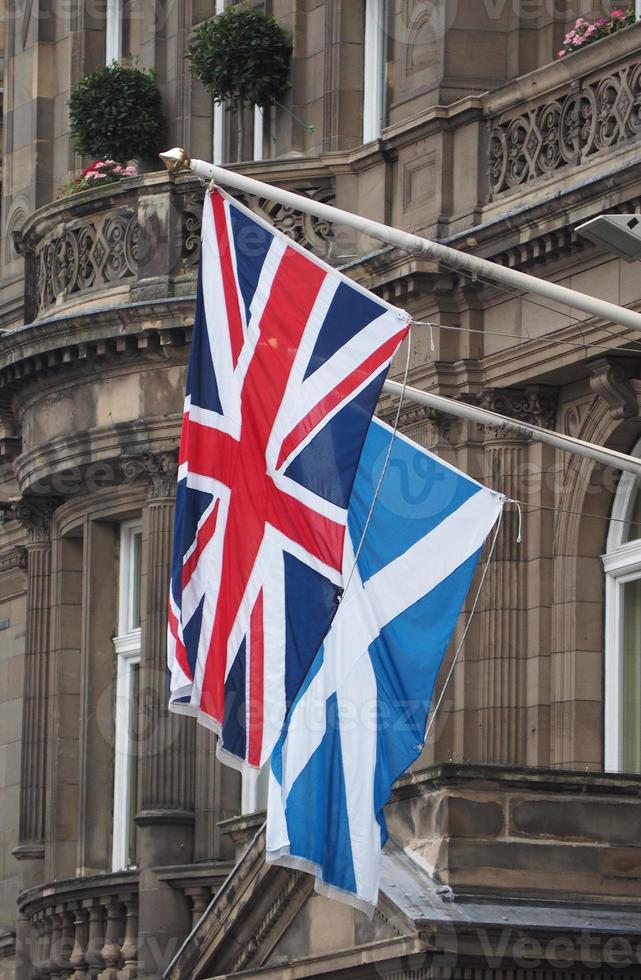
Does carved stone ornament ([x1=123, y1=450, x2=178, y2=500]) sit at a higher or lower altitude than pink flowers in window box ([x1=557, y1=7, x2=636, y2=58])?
lower

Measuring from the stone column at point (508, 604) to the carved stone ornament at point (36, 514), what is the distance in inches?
294

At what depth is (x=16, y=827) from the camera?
126 ft

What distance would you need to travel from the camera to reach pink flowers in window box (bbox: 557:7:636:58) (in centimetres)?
2869

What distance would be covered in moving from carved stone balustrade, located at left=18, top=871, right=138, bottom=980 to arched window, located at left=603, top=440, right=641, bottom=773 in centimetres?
633

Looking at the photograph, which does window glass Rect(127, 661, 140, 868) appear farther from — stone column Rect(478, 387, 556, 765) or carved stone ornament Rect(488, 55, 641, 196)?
carved stone ornament Rect(488, 55, 641, 196)

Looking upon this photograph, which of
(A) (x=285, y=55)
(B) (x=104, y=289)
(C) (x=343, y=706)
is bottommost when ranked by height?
(C) (x=343, y=706)

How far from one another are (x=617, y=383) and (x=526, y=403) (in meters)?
1.44

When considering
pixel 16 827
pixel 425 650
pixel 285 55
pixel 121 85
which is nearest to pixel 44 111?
pixel 121 85

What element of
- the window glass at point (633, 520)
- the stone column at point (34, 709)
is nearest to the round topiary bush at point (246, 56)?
the stone column at point (34, 709)

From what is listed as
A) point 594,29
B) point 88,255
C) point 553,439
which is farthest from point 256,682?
point 88,255

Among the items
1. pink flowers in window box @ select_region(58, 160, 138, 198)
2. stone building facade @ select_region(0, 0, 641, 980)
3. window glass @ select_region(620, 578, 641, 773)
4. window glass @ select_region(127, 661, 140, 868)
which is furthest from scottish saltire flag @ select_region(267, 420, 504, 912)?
pink flowers in window box @ select_region(58, 160, 138, 198)

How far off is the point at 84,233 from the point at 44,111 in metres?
5.44

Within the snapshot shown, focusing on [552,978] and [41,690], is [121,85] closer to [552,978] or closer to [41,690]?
[41,690]

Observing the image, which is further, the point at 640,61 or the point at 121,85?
the point at 121,85
